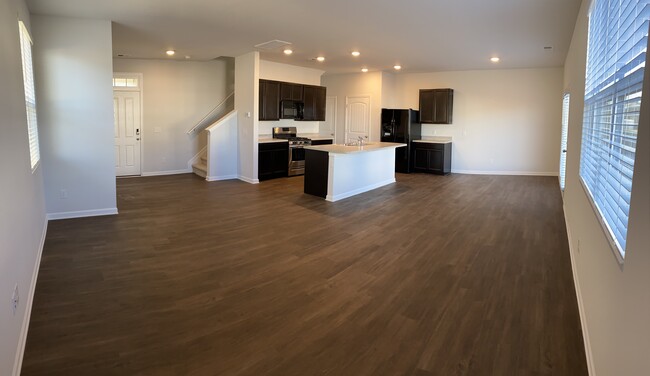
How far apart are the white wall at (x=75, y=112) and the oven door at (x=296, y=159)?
438 centimetres

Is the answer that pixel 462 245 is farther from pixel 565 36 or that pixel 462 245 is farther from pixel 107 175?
pixel 107 175

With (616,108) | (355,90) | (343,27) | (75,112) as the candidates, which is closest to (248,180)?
(75,112)

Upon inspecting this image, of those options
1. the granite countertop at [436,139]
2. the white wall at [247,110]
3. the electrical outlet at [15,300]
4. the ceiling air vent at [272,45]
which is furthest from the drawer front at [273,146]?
the electrical outlet at [15,300]

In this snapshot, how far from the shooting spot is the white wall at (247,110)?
27.2 ft

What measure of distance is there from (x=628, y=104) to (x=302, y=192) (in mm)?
6126

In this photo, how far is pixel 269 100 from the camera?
906 cm

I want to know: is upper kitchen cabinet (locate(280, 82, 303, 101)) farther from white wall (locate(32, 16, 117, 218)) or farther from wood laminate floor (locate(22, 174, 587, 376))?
white wall (locate(32, 16, 117, 218))

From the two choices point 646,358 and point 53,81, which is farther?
point 53,81

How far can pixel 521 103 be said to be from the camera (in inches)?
401

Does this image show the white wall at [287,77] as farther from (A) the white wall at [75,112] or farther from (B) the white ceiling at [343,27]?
(A) the white wall at [75,112]

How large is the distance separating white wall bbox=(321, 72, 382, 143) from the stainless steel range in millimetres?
2182

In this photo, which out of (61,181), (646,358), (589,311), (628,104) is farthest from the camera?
(61,181)

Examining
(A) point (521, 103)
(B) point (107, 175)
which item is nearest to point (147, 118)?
(B) point (107, 175)

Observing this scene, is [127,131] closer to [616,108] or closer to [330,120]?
[330,120]
